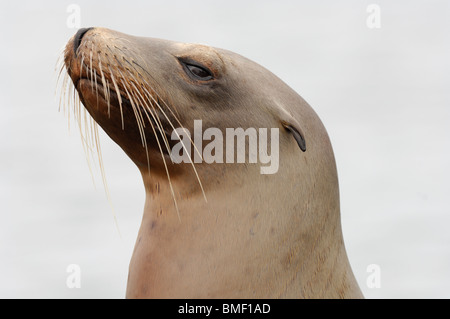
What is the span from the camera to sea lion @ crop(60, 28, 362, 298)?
221 inches

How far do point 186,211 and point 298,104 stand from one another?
4.07 feet

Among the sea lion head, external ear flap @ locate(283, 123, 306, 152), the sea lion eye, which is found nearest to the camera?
the sea lion head

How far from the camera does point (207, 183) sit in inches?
230

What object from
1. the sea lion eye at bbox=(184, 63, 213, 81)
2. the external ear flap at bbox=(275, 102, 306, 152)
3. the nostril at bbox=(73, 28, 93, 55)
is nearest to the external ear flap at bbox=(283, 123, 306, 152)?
the external ear flap at bbox=(275, 102, 306, 152)

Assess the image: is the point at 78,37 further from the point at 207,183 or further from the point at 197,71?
the point at 207,183

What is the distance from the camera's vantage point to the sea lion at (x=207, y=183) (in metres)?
5.61

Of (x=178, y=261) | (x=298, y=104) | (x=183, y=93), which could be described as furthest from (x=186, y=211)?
(x=298, y=104)

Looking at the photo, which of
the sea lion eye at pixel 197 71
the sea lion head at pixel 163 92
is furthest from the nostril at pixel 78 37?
the sea lion eye at pixel 197 71

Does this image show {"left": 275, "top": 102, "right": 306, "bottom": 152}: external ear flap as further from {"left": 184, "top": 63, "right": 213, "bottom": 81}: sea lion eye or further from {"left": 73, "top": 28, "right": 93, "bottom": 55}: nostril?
{"left": 73, "top": 28, "right": 93, "bottom": 55}: nostril

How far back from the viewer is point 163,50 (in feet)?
19.3

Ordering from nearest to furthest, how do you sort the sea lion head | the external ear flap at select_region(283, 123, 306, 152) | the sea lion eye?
the sea lion head, the sea lion eye, the external ear flap at select_region(283, 123, 306, 152)

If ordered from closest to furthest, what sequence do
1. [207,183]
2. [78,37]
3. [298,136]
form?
[78,37] → [207,183] → [298,136]

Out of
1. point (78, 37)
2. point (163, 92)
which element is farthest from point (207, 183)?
point (78, 37)

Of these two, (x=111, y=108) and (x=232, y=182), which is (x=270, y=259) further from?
(x=111, y=108)
